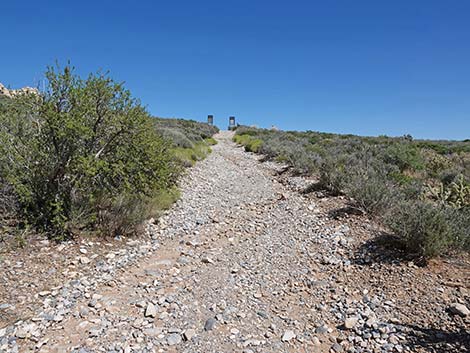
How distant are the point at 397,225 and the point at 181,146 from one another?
15131 millimetres

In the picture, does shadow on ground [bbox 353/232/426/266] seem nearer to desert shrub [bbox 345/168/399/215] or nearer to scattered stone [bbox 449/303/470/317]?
scattered stone [bbox 449/303/470/317]

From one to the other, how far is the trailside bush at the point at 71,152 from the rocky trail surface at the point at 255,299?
973 millimetres

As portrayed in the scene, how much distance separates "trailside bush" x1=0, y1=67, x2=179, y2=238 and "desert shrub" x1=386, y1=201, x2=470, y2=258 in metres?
5.57

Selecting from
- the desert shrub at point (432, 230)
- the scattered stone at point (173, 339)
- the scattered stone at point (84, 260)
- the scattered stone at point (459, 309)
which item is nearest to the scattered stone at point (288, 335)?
the scattered stone at point (173, 339)

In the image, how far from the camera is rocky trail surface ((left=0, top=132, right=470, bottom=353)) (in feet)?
12.0

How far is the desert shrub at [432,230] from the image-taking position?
502 cm

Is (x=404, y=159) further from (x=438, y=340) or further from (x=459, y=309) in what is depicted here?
(x=438, y=340)

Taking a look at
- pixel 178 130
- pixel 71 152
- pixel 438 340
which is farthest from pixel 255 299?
pixel 178 130

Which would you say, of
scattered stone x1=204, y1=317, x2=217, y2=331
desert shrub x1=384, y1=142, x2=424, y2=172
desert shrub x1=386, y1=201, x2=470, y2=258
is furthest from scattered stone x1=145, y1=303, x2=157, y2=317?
desert shrub x1=384, y1=142, x2=424, y2=172

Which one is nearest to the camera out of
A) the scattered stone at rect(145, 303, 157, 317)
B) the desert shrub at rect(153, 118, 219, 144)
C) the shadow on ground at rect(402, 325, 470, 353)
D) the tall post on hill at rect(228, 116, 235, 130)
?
the shadow on ground at rect(402, 325, 470, 353)

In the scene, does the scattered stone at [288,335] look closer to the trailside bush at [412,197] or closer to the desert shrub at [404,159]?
the trailside bush at [412,197]

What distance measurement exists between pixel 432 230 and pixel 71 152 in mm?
6923

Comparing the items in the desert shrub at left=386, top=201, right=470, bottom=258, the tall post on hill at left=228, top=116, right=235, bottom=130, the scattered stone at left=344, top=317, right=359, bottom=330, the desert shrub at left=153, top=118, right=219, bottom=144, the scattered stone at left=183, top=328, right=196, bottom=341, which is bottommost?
the scattered stone at left=183, top=328, right=196, bottom=341

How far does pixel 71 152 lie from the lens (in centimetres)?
610
